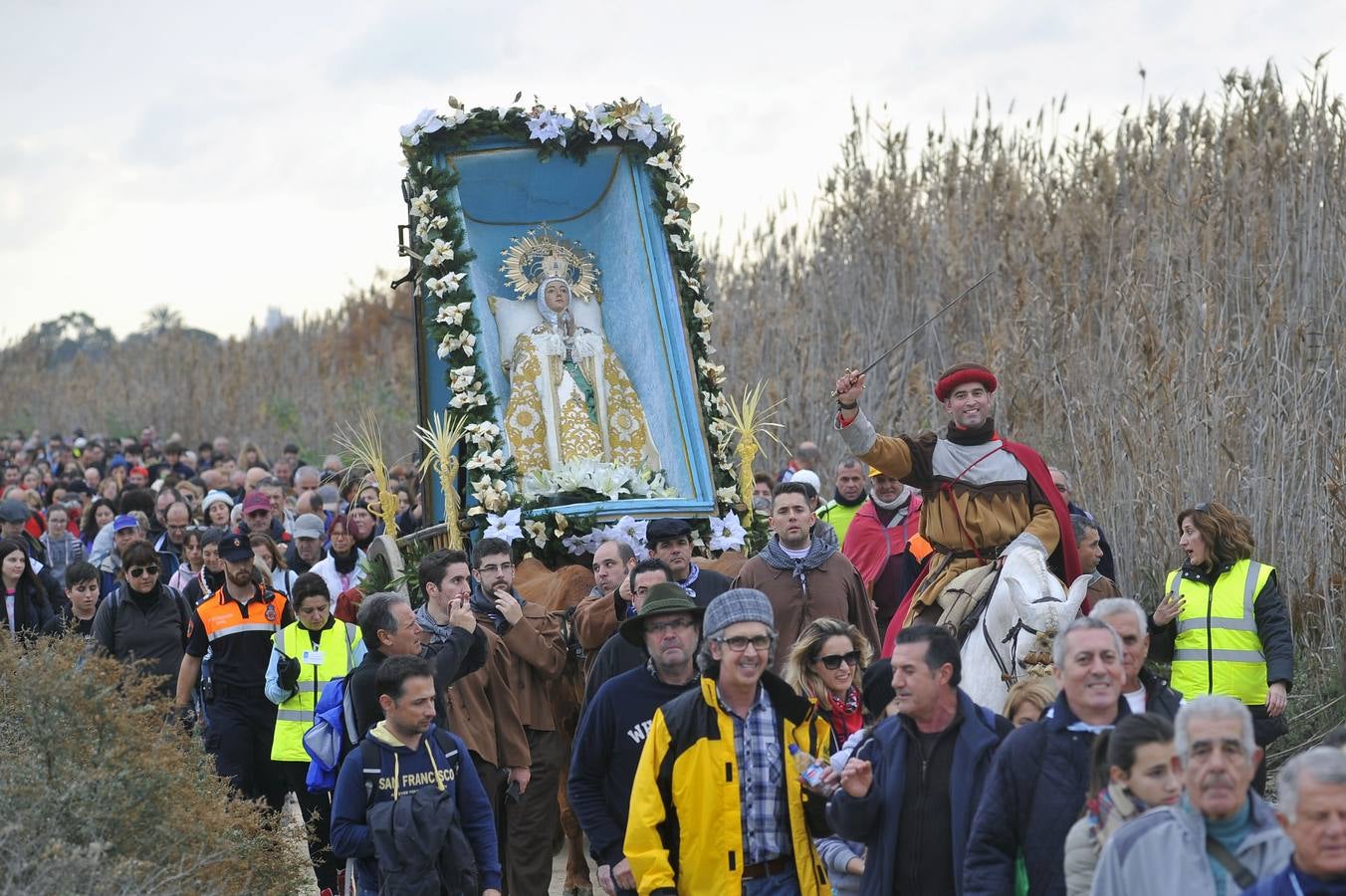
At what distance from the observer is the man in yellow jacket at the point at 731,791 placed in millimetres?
6398

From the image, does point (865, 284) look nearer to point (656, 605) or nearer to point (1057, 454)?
point (1057, 454)

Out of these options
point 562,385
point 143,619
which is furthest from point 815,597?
point 562,385

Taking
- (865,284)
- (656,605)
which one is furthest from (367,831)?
(865,284)

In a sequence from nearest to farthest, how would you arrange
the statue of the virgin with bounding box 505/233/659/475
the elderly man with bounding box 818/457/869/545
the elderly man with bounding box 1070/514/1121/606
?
1. the elderly man with bounding box 1070/514/1121/606
2. the elderly man with bounding box 818/457/869/545
3. the statue of the virgin with bounding box 505/233/659/475

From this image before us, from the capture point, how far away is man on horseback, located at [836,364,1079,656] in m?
9.13

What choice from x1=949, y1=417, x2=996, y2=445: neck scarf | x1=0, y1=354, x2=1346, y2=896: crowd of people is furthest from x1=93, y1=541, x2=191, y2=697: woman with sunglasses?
x1=949, y1=417, x2=996, y2=445: neck scarf

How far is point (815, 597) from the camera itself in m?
9.70

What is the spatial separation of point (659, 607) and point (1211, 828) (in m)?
3.19

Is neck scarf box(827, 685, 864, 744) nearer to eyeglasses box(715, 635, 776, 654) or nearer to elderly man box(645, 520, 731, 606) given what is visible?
eyeglasses box(715, 635, 776, 654)

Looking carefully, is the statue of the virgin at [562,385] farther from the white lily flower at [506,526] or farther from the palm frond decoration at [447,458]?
the white lily flower at [506,526]

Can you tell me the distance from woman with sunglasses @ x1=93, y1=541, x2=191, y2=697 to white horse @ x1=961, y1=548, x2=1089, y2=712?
5.32 m

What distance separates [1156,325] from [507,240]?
4784 mm

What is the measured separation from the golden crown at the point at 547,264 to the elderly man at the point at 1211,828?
9.84 metres

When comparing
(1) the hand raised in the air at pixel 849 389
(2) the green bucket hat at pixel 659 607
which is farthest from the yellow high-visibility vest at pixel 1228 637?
(2) the green bucket hat at pixel 659 607
